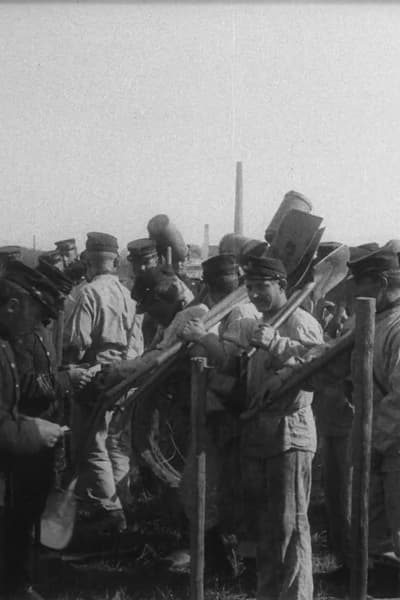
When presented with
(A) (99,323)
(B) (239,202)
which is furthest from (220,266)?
(A) (99,323)

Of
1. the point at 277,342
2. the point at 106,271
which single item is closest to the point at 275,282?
the point at 277,342

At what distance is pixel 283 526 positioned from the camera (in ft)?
15.0

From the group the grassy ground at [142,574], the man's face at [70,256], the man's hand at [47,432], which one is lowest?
the grassy ground at [142,574]

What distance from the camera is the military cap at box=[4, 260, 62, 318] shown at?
4555 millimetres

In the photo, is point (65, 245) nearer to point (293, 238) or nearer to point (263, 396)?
point (293, 238)

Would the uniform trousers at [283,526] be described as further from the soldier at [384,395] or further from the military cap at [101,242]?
the military cap at [101,242]

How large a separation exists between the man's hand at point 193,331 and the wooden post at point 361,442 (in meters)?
1.19

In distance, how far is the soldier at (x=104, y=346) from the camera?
645 cm

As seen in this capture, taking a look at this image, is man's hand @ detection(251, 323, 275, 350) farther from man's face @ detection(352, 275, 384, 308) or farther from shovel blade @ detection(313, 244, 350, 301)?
shovel blade @ detection(313, 244, 350, 301)

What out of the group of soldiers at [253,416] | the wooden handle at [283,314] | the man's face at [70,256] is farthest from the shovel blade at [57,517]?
the man's face at [70,256]

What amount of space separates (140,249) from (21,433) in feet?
12.5

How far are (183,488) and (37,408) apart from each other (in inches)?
39.2

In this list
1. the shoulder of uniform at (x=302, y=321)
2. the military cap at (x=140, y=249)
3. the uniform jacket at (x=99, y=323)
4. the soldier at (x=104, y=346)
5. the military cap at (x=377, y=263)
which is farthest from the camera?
the military cap at (x=140, y=249)

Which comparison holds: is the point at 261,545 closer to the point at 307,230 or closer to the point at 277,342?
the point at 277,342
